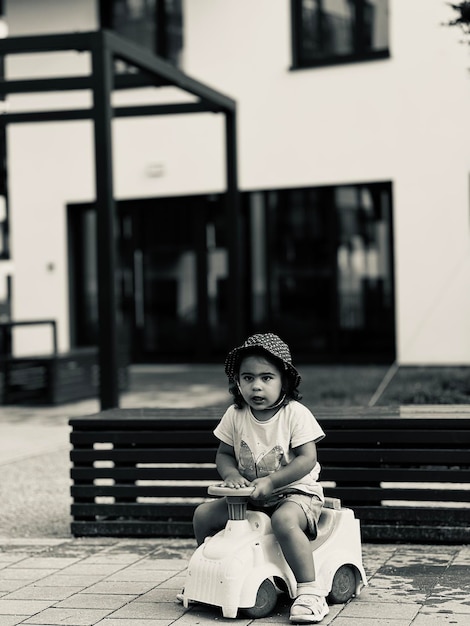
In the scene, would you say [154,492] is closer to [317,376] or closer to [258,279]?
[317,376]

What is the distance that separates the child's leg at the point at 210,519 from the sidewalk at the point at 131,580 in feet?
1.04

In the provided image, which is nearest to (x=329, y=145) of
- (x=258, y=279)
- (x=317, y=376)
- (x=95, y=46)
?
(x=258, y=279)

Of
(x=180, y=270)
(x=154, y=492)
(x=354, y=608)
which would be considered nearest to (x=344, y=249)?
(x=180, y=270)

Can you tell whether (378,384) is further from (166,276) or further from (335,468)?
(335,468)

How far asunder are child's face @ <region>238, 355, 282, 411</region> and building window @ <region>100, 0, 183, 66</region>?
14.2 m

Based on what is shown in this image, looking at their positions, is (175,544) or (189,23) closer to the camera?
(175,544)

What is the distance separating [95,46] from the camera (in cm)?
847

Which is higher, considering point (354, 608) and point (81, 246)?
point (81, 246)

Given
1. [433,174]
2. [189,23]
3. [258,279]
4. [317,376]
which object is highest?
[189,23]

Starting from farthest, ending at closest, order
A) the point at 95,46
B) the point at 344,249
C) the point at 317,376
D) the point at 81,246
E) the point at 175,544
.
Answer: the point at 81,246 < the point at 344,249 < the point at 317,376 < the point at 95,46 < the point at 175,544

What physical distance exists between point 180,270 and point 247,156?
2308 mm

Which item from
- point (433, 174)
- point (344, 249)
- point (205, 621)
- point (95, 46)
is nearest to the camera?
point (205, 621)

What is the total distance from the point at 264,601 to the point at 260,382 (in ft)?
2.95

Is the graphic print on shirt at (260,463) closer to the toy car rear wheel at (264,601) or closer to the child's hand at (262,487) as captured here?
the child's hand at (262,487)
